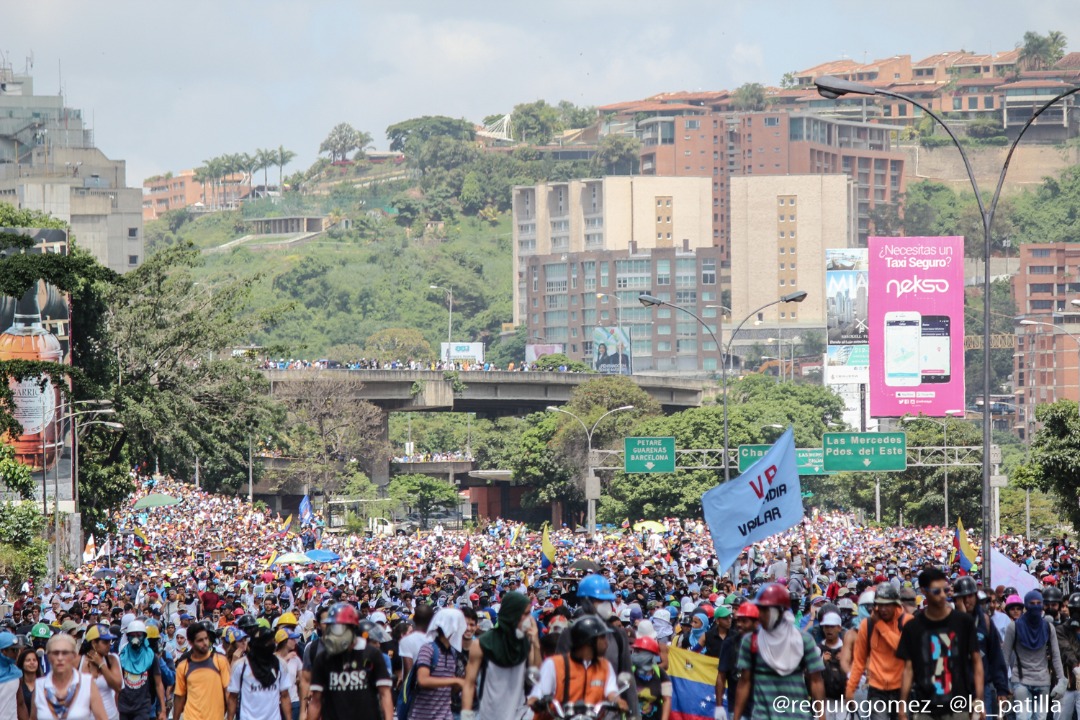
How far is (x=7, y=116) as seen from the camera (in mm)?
134750

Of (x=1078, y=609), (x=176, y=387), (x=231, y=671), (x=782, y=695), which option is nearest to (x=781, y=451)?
(x=1078, y=609)

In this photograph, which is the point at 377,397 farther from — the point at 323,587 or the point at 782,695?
the point at 782,695

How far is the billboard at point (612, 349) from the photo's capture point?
17525 centimetres

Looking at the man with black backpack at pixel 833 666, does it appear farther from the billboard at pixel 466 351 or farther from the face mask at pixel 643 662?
the billboard at pixel 466 351

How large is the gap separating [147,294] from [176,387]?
101 inches

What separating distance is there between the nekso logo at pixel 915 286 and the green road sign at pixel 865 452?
35.0 feet

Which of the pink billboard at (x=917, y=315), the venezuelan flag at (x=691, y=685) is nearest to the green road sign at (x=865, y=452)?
the pink billboard at (x=917, y=315)

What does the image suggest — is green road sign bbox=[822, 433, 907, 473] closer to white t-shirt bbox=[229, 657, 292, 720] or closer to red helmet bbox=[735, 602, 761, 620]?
white t-shirt bbox=[229, 657, 292, 720]

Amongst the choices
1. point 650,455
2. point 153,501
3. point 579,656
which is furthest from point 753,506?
point 650,455

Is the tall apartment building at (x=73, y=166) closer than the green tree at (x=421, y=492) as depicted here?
No

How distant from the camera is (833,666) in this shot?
1419 centimetres

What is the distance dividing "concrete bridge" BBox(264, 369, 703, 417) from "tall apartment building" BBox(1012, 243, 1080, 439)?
172 ft

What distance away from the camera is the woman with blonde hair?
11.7m

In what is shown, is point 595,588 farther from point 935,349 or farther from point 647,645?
point 935,349
